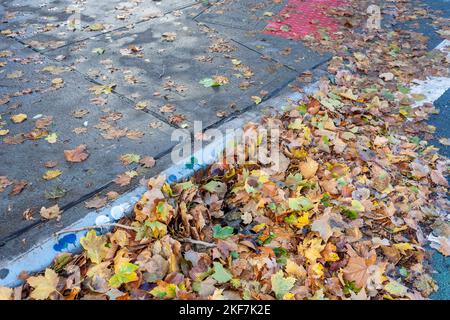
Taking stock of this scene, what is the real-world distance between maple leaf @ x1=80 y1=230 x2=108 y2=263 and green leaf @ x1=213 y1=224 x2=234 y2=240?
0.78 m

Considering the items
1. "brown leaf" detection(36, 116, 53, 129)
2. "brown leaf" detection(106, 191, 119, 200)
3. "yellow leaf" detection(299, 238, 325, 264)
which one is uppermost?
"brown leaf" detection(36, 116, 53, 129)

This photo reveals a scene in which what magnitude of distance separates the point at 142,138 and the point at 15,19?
149 inches

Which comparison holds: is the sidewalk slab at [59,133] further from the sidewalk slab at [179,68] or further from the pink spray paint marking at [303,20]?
the pink spray paint marking at [303,20]

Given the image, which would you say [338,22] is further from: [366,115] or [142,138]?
[142,138]

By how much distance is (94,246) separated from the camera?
270cm

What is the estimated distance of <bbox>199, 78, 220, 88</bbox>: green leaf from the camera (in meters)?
4.59

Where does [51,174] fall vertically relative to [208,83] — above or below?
below

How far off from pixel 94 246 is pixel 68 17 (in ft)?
15.2

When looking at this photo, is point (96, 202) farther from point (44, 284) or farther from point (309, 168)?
point (309, 168)

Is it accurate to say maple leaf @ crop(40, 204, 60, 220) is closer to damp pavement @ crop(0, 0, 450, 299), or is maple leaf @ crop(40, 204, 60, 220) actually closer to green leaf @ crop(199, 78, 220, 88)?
damp pavement @ crop(0, 0, 450, 299)

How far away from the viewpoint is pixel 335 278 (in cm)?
263

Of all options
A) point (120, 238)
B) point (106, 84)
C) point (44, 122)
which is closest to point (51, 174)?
point (44, 122)

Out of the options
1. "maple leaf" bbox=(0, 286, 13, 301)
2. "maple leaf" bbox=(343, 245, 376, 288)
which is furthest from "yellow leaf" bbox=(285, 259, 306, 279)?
"maple leaf" bbox=(0, 286, 13, 301)
